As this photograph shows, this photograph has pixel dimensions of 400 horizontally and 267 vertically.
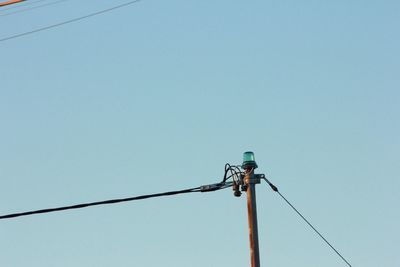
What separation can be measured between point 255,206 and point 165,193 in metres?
1.99

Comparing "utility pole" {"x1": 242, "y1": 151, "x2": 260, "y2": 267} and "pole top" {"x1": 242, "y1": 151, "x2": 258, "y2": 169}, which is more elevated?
"pole top" {"x1": 242, "y1": 151, "x2": 258, "y2": 169}

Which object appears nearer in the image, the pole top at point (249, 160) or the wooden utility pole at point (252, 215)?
the wooden utility pole at point (252, 215)

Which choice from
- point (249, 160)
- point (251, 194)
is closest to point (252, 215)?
point (251, 194)

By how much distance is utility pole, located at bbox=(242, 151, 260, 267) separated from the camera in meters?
11.2

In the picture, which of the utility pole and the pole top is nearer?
the utility pole

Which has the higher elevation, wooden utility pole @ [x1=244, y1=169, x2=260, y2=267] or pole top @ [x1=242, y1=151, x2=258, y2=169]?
pole top @ [x1=242, y1=151, x2=258, y2=169]

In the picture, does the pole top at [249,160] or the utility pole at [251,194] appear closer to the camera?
the utility pole at [251,194]

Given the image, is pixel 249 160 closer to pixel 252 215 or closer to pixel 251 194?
pixel 251 194

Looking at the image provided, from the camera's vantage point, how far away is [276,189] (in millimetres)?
12727

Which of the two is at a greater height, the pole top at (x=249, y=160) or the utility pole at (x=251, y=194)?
the pole top at (x=249, y=160)

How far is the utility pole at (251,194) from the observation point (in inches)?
442

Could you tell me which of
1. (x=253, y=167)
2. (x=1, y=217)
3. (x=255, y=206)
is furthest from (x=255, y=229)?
(x=1, y=217)

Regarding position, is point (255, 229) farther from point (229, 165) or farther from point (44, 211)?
point (44, 211)

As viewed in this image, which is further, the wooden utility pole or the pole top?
the pole top
